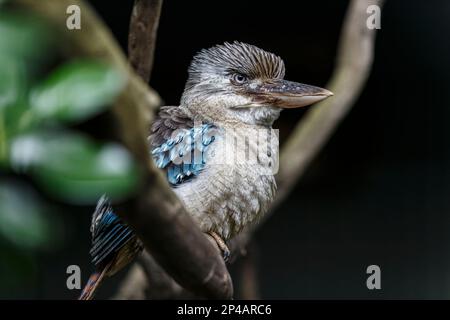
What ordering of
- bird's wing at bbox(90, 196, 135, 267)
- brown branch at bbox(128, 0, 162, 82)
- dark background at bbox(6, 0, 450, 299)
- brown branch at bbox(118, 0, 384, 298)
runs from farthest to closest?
dark background at bbox(6, 0, 450, 299) → brown branch at bbox(118, 0, 384, 298) → brown branch at bbox(128, 0, 162, 82) → bird's wing at bbox(90, 196, 135, 267)

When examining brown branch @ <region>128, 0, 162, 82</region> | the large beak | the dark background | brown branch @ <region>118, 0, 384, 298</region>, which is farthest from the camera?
the dark background

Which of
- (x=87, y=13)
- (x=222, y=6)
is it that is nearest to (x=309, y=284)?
(x=222, y=6)

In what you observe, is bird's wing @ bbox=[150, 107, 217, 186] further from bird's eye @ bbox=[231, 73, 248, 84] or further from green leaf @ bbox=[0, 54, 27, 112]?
green leaf @ bbox=[0, 54, 27, 112]

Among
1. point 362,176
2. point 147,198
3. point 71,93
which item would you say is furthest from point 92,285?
point 362,176

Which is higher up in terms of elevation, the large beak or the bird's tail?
the large beak

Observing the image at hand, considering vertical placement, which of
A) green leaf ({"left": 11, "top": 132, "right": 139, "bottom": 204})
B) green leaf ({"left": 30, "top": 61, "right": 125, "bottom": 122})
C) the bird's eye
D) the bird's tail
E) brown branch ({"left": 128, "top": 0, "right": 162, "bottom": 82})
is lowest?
the bird's tail

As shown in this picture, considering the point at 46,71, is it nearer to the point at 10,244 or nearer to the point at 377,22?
the point at 10,244

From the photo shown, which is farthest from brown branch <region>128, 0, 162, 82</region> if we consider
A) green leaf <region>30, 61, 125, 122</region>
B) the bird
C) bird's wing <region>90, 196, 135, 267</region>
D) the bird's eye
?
green leaf <region>30, 61, 125, 122</region>

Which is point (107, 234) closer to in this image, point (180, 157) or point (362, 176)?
point (180, 157)
